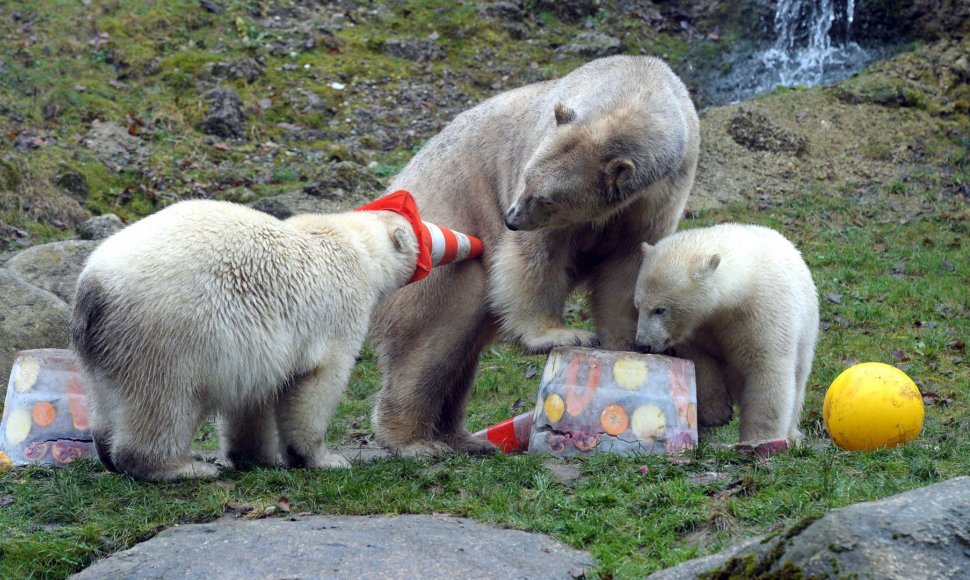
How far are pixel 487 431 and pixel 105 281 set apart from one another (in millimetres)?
3261

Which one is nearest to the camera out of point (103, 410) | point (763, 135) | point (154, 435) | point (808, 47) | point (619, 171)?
point (154, 435)

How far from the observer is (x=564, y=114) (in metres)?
6.36

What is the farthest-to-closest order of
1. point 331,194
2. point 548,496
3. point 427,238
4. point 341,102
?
point 341,102, point 331,194, point 427,238, point 548,496

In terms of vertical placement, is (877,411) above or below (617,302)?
below

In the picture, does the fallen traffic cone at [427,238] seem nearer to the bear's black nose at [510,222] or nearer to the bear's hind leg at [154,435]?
the bear's black nose at [510,222]

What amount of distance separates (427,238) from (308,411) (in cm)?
144

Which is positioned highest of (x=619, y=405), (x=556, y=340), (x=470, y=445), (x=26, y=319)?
(x=556, y=340)

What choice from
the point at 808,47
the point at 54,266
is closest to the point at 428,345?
the point at 54,266

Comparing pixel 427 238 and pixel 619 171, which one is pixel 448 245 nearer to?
pixel 427 238

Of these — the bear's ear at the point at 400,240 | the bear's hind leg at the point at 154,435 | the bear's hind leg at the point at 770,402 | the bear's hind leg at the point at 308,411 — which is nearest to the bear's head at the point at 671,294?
the bear's hind leg at the point at 770,402

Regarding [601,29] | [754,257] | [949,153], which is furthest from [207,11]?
[754,257]

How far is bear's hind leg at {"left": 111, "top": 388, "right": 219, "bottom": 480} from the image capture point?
16.9 feet

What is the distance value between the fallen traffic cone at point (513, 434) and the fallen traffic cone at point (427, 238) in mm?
1193

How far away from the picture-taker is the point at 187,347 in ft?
16.9
